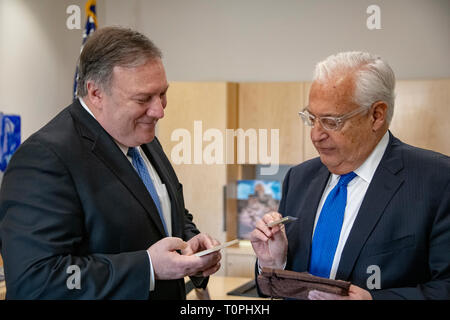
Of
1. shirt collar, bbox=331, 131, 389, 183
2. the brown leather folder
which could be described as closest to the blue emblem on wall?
the brown leather folder

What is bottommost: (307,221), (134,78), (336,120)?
(307,221)

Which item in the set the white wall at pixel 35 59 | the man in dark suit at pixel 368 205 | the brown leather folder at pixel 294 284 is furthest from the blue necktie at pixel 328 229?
the white wall at pixel 35 59

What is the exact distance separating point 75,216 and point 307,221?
673 mm

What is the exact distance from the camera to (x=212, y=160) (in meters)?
4.30

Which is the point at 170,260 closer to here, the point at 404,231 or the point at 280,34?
the point at 404,231

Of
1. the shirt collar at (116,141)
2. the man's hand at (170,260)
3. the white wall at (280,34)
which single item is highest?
the white wall at (280,34)

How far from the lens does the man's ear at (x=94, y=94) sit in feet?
4.90

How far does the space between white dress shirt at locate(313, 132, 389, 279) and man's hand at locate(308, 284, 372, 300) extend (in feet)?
0.55

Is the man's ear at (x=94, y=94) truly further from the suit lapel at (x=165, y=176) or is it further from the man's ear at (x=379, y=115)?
the man's ear at (x=379, y=115)

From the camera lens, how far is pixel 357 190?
1.54 metres

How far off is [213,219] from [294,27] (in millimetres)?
1792

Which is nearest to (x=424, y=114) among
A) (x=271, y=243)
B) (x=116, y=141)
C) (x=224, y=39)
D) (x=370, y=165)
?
(x=224, y=39)

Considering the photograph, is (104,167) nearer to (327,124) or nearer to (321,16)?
(327,124)
